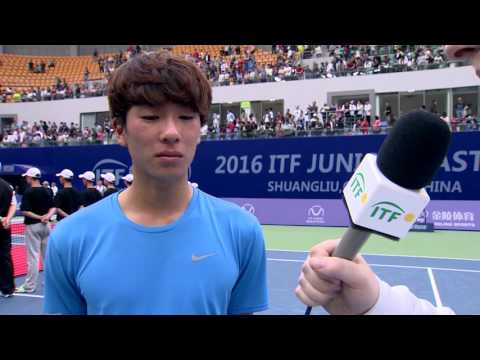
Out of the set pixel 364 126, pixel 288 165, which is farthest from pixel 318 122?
pixel 288 165

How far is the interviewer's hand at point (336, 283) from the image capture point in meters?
1.23

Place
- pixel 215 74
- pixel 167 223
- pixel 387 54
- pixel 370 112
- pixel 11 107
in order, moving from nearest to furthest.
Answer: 1. pixel 167 223
2. pixel 370 112
3. pixel 387 54
4. pixel 215 74
5. pixel 11 107

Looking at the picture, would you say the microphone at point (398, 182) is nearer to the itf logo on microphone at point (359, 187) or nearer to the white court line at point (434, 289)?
the itf logo on microphone at point (359, 187)

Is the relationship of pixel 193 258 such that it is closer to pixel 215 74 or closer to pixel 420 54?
pixel 420 54

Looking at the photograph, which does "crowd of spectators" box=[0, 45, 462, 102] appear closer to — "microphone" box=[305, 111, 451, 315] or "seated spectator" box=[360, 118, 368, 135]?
"seated spectator" box=[360, 118, 368, 135]

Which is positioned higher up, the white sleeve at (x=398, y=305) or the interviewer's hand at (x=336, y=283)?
the interviewer's hand at (x=336, y=283)

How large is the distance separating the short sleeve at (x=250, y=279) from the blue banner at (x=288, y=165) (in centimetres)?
1365

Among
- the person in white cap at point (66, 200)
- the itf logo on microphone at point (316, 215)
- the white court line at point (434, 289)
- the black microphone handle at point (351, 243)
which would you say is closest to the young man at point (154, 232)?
the black microphone handle at point (351, 243)

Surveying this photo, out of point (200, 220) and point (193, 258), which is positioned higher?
point (200, 220)

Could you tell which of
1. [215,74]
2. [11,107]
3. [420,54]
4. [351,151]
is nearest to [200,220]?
[351,151]

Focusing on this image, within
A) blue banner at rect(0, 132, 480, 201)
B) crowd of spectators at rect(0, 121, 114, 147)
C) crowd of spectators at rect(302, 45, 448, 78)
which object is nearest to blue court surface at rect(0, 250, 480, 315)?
blue banner at rect(0, 132, 480, 201)

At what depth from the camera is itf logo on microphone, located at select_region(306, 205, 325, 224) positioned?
16411mm

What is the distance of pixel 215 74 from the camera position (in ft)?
102

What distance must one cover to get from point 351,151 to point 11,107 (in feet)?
89.0
